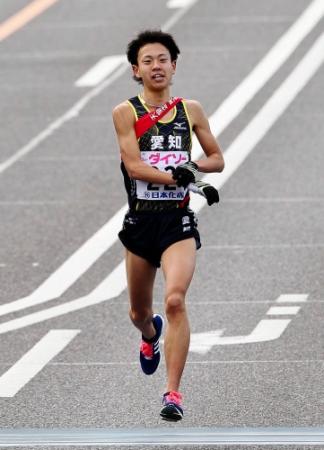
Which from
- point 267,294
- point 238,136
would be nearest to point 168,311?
point 267,294

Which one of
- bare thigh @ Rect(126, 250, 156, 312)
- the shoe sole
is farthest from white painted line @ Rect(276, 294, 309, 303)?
the shoe sole

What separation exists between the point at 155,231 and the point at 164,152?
19.6 inches

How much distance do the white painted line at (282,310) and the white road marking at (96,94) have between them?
2083mm

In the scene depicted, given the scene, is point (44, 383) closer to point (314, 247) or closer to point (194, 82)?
point (314, 247)

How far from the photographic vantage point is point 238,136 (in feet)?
73.2

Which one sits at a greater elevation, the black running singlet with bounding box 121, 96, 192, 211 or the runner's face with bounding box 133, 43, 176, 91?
the runner's face with bounding box 133, 43, 176, 91

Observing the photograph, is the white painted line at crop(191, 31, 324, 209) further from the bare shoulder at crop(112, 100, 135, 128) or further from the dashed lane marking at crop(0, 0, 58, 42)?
the bare shoulder at crop(112, 100, 135, 128)

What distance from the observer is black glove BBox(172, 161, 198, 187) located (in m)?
9.89

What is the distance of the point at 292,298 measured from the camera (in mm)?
14117

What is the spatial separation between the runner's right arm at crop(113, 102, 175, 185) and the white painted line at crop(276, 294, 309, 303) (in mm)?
3990

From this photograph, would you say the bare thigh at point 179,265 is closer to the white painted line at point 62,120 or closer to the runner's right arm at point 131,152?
the runner's right arm at point 131,152

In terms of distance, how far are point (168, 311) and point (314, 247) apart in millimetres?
6417

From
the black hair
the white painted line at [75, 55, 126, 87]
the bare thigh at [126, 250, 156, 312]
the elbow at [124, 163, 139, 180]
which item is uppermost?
the white painted line at [75, 55, 126, 87]

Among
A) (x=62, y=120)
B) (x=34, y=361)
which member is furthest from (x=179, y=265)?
(x=62, y=120)
